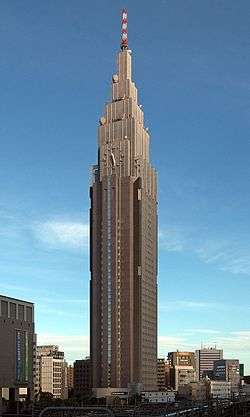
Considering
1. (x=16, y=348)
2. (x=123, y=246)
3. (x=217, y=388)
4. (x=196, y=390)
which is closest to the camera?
(x=16, y=348)

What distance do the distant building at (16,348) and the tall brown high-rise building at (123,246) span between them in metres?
25.4

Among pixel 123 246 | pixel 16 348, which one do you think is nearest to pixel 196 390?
pixel 123 246

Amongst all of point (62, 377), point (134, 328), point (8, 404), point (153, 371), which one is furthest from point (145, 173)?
point (62, 377)

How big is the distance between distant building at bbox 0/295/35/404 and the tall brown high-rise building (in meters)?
25.4

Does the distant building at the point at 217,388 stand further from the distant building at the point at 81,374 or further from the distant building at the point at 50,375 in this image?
the distant building at the point at 50,375

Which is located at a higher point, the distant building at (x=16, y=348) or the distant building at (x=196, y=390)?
the distant building at (x=16, y=348)

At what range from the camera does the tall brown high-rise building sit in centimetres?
13050

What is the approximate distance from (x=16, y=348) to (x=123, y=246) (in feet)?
125

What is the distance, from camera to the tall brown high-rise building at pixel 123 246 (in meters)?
130

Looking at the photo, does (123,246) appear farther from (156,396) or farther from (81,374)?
(81,374)

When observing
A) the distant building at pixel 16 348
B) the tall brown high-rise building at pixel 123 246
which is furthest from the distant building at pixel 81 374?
the distant building at pixel 16 348

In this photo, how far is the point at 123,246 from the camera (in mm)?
134750

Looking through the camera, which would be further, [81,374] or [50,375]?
[50,375]

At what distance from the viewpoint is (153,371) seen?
139 m
